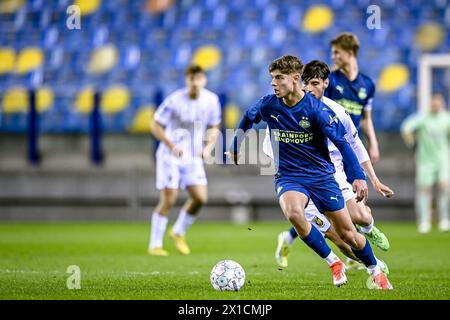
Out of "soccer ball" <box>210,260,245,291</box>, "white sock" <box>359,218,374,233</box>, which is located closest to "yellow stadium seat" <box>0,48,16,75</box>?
"white sock" <box>359,218,374,233</box>

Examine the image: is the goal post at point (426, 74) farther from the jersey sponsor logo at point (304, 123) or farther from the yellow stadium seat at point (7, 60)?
the jersey sponsor logo at point (304, 123)

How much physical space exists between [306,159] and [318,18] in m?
12.9

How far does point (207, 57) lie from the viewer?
766 inches

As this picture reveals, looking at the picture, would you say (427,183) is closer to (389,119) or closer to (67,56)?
(389,119)

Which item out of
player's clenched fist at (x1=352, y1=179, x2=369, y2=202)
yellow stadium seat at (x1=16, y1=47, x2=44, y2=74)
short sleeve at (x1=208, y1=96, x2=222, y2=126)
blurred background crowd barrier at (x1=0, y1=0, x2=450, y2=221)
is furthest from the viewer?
yellow stadium seat at (x1=16, y1=47, x2=44, y2=74)

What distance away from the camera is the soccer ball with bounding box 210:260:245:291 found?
6824 mm

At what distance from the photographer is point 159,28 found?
1997cm

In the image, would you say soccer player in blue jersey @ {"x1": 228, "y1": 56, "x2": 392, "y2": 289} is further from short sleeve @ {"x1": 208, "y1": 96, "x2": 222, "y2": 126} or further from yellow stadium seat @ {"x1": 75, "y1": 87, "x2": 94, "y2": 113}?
yellow stadium seat @ {"x1": 75, "y1": 87, "x2": 94, "y2": 113}

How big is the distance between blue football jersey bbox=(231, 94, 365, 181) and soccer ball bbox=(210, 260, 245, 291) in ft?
2.91

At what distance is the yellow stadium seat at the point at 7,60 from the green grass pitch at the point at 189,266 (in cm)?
491

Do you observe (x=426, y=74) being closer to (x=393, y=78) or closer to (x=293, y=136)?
(x=393, y=78)

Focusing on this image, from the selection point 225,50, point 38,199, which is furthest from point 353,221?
point 225,50

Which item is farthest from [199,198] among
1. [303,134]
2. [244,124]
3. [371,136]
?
[303,134]
